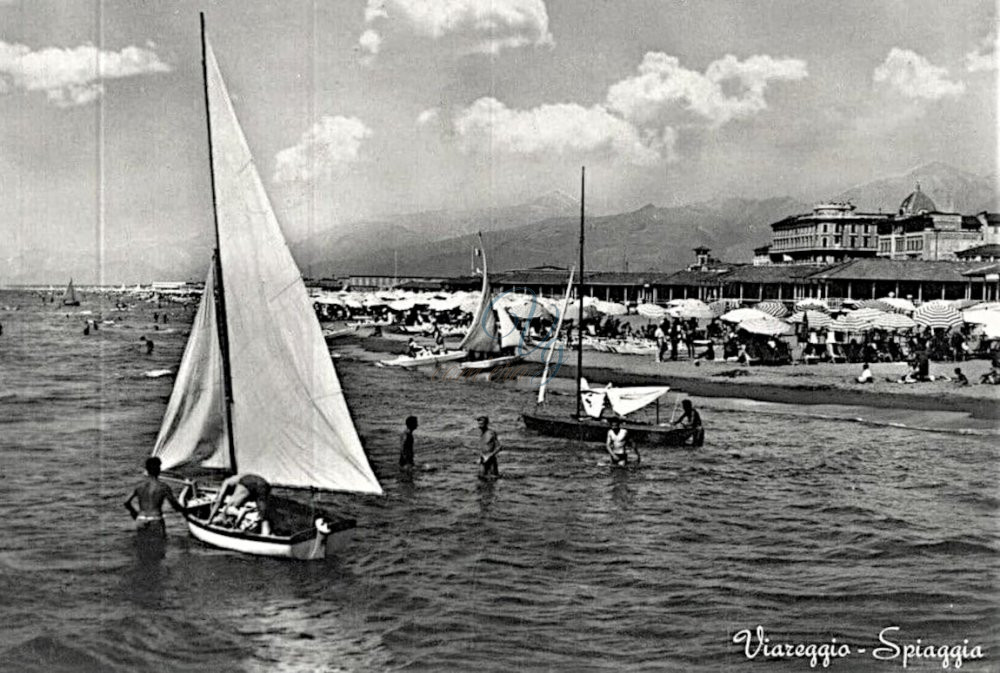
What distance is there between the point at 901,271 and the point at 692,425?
4291cm

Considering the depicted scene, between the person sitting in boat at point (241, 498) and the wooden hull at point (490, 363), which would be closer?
the person sitting in boat at point (241, 498)

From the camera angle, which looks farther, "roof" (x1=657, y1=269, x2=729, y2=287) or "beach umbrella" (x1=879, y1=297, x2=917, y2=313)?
"roof" (x1=657, y1=269, x2=729, y2=287)

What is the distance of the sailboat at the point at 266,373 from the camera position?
15.8 meters

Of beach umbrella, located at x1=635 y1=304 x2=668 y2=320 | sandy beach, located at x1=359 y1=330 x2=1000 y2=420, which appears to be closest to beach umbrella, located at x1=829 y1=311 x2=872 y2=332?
sandy beach, located at x1=359 y1=330 x2=1000 y2=420

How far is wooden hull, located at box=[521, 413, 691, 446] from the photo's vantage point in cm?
2652

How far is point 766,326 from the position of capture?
139ft

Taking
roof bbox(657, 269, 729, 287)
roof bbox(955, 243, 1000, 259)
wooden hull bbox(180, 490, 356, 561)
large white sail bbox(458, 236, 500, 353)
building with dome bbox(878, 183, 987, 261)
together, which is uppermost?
building with dome bbox(878, 183, 987, 261)

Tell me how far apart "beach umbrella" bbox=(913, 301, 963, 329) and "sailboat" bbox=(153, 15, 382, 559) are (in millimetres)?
31593

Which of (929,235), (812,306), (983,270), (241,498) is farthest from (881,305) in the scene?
(929,235)

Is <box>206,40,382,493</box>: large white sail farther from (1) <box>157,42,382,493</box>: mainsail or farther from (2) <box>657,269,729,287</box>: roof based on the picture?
(2) <box>657,269,729,287</box>: roof

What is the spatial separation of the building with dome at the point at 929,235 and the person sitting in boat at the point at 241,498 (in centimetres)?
8435

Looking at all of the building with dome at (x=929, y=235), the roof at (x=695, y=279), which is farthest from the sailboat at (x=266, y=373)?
the building with dome at (x=929, y=235)

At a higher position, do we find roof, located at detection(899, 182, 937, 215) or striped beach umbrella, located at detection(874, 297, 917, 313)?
roof, located at detection(899, 182, 937, 215)

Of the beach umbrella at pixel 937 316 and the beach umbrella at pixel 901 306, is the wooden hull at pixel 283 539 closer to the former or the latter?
the beach umbrella at pixel 937 316
